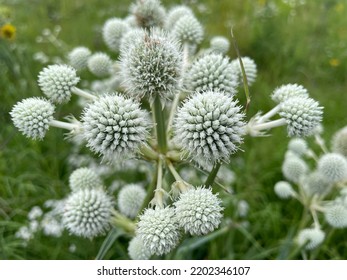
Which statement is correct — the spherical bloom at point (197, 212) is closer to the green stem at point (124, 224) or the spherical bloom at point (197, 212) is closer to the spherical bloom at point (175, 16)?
the green stem at point (124, 224)

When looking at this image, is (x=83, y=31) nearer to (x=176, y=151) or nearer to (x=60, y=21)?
(x=60, y=21)

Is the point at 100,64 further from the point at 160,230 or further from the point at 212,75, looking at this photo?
the point at 160,230

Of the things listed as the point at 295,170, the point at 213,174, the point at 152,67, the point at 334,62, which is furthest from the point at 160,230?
the point at 334,62

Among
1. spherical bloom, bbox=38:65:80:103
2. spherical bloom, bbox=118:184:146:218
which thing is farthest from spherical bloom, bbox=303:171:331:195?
spherical bloom, bbox=38:65:80:103

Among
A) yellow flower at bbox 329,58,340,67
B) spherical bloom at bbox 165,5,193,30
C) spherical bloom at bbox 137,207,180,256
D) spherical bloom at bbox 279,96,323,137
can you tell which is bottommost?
spherical bloom at bbox 137,207,180,256

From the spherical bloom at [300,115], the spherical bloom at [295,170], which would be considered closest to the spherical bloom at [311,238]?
the spherical bloom at [295,170]

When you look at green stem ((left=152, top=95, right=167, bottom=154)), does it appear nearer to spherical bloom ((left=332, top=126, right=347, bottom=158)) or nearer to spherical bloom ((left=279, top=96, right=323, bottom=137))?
spherical bloom ((left=279, top=96, right=323, bottom=137))
